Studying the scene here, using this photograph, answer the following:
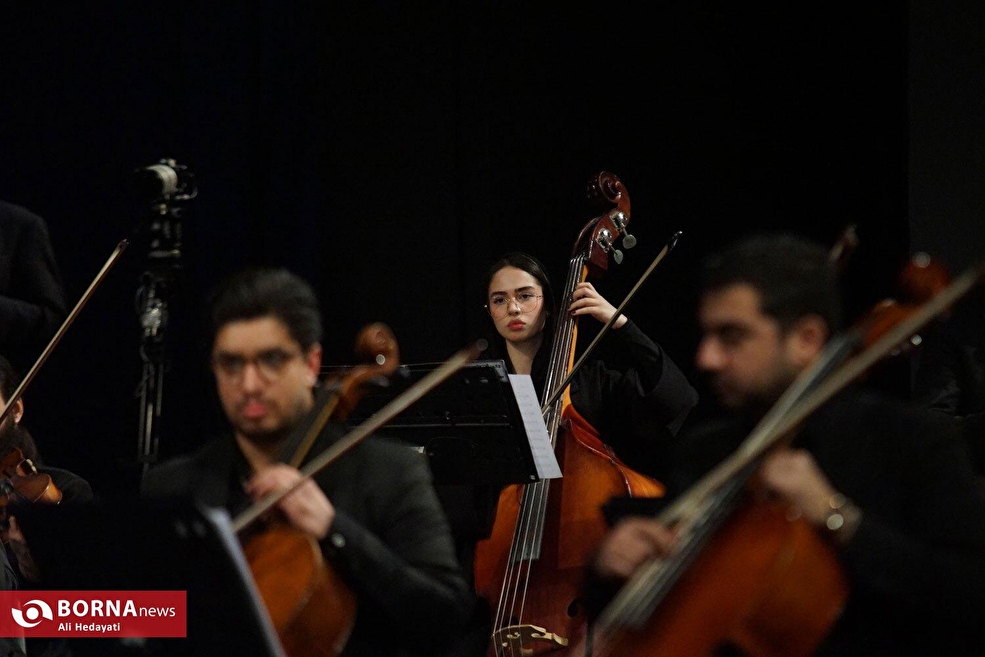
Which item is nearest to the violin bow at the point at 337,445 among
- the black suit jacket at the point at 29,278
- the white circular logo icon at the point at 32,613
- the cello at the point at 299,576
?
the cello at the point at 299,576

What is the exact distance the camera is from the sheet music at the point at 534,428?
7.69 ft

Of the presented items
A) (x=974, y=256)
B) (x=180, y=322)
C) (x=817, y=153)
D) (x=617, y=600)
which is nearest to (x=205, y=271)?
(x=180, y=322)

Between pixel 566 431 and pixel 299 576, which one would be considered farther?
pixel 566 431

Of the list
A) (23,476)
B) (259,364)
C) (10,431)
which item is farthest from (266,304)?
(10,431)

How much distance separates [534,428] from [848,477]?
0.99 m

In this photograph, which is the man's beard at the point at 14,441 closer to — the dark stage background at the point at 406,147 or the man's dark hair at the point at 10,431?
the man's dark hair at the point at 10,431

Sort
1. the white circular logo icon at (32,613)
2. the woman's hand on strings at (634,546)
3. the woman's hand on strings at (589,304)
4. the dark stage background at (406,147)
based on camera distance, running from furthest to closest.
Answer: the dark stage background at (406,147), the woman's hand on strings at (589,304), the white circular logo icon at (32,613), the woman's hand on strings at (634,546)

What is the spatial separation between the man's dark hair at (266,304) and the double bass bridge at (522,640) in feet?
3.14

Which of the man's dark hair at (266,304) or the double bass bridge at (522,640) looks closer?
the man's dark hair at (266,304)

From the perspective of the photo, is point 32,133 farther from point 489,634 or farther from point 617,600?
point 617,600

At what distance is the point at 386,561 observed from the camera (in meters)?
1.63

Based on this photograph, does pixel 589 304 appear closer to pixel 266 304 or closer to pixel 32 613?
pixel 266 304

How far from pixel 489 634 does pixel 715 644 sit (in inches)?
50.0

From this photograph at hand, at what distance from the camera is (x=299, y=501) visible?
1599 mm
